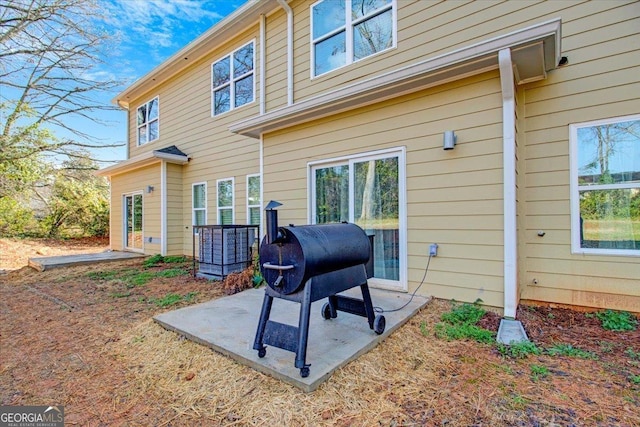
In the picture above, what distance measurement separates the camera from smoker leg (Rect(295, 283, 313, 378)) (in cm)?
224

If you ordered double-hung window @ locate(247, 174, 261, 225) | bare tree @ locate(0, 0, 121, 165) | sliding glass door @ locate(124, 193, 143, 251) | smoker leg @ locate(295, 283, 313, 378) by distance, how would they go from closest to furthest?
smoker leg @ locate(295, 283, 313, 378)
double-hung window @ locate(247, 174, 261, 225)
bare tree @ locate(0, 0, 121, 165)
sliding glass door @ locate(124, 193, 143, 251)

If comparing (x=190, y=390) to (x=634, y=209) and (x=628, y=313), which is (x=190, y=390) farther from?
(x=634, y=209)

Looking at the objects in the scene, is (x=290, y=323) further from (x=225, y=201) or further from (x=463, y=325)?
(x=225, y=201)

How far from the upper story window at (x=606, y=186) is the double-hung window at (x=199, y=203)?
778cm

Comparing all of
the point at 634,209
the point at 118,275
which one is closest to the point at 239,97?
the point at 118,275

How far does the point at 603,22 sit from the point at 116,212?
42.4ft

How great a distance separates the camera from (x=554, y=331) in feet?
10.4

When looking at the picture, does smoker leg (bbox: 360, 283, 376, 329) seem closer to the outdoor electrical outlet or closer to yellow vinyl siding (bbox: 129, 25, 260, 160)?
the outdoor electrical outlet

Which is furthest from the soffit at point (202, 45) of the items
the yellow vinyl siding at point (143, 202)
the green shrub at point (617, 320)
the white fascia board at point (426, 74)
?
the green shrub at point (617, 320)

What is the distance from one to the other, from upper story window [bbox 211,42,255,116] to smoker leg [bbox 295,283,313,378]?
613 centimetres

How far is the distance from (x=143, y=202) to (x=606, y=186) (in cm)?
1049

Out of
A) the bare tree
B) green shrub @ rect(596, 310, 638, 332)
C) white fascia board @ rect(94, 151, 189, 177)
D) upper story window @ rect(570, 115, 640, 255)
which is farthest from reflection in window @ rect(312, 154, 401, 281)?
the bare tree

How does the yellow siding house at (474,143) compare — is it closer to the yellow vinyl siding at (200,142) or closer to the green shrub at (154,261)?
the yellow vinyl siding at (200,142)

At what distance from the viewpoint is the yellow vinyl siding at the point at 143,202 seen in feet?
Answer: 29.5
